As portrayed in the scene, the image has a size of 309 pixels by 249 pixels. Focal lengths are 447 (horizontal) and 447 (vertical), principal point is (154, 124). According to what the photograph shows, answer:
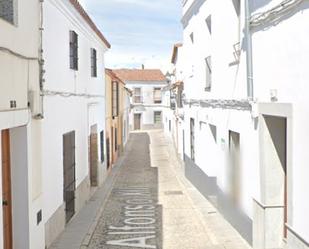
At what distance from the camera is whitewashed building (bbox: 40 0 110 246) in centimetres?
810

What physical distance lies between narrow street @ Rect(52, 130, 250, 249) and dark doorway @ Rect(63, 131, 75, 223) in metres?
0.70

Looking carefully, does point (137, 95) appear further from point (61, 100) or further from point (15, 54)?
point (15, 54)

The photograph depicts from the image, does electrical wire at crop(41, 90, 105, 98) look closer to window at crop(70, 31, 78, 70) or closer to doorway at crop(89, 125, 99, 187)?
window at crop(70, 31, 78, 70)

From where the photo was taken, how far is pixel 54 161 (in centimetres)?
860

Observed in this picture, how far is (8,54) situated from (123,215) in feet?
22.0

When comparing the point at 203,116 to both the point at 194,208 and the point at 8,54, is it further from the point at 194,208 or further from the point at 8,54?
the point at 8,54

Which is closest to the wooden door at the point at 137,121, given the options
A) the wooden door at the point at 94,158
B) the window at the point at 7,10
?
the wooden door at the point at 94,158

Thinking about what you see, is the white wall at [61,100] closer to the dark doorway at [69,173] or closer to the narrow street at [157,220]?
the dark doorway at [69,173]

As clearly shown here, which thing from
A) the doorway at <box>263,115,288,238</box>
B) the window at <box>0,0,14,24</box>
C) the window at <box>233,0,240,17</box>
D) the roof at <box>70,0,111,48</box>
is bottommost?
the doorway at <box>263,115,288,238</box>

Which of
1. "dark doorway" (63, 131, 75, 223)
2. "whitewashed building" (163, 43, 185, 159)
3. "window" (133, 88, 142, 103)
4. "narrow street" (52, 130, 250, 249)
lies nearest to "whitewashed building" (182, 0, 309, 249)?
"narrow street" (52, 130, 250, 249)

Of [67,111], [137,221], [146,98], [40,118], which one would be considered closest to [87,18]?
[67,111]

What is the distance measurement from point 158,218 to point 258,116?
16.2ft

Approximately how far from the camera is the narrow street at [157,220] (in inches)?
346

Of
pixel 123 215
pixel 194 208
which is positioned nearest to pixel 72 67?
pixel 123 215
